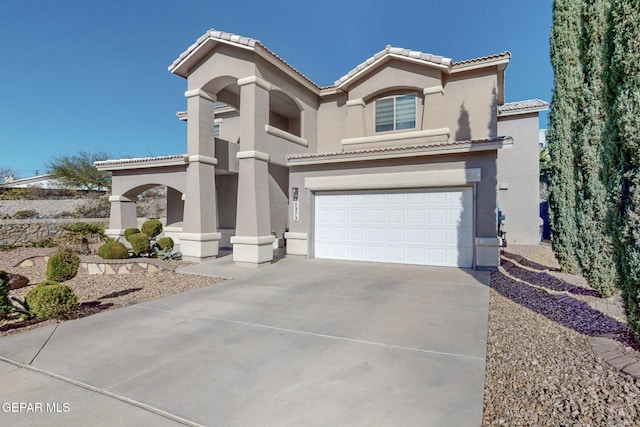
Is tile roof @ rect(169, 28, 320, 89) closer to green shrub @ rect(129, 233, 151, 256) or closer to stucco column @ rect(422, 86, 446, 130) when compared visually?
Result: stucco column @ rect(422, 86, 446, 130)

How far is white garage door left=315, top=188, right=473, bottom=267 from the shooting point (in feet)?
33.7

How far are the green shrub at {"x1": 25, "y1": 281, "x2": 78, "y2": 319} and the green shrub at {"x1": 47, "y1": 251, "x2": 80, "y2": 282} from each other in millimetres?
2335

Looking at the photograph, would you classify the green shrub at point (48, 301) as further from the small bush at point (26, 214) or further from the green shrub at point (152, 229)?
the small bush at point (26, 214)

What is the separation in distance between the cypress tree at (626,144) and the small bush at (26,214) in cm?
2550

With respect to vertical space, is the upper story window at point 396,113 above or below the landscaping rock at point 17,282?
above

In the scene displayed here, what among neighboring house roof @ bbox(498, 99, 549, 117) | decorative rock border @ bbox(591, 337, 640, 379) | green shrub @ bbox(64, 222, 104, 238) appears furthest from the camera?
neighboring house roof @ bbox(498, 99, 549, 117)

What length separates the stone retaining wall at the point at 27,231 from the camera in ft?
51.0

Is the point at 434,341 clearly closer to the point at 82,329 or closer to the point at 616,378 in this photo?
the point at 616,378

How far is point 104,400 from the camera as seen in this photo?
10.9 ft

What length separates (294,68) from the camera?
13.0 meters

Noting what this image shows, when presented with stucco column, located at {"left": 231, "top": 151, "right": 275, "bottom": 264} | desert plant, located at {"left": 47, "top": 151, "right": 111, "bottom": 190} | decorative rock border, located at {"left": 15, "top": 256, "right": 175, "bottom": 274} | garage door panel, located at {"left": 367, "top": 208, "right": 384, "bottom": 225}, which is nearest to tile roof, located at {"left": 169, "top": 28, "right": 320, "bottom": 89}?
stucco column, located at {"left": 231, "top": 151, "right": 275, "bottom": 264}

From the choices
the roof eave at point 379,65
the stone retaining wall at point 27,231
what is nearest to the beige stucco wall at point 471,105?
the roof eave at point 379,65

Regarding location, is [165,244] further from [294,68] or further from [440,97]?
[440,97]

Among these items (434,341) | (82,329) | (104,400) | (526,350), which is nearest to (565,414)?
(526,350)
